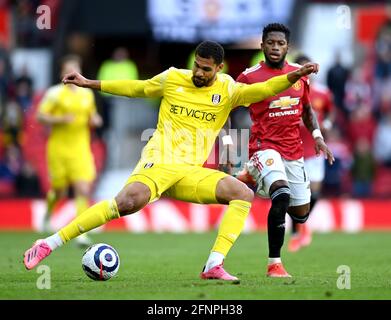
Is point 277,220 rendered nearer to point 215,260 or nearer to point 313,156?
point 215,260

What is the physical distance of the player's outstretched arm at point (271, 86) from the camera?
9.29 metres

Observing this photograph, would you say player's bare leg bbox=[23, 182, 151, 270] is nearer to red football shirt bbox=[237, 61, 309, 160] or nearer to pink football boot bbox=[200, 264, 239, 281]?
pink football boot bbox=[200, 264, 239, 281]

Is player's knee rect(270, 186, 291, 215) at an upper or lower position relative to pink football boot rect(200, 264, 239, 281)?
upper

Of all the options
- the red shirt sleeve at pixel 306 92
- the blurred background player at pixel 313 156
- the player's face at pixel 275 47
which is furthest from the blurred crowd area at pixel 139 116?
the player's face at pixel 275 47

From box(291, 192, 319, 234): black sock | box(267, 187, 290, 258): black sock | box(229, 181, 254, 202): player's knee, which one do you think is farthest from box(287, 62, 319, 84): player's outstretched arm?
box(291, 192, 319, 234): black sock

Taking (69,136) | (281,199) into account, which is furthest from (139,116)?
(281,199)

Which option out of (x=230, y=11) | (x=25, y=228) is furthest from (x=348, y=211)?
(x=25, y=228)

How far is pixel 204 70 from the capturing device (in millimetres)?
9734

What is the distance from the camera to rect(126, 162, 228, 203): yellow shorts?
969 cm

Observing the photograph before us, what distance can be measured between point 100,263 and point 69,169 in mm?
7201

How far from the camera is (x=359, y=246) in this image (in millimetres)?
15125

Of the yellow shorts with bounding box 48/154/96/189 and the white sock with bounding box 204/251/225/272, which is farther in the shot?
the yellow shorts with bounding box 48/154/96/189

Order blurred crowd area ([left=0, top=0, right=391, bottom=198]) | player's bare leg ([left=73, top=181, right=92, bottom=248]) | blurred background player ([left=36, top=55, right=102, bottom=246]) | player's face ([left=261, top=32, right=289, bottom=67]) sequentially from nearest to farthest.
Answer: player's face ([left=261, top=32, right=289, bottom=67])
player's bare leg ([left=73, top=181, right=92, bottom=248])
blurred background player ([left=36, top=55, right=102, bottom=246])
blurred crowd area ([left=0, top=0, right=391, bottom=198])
